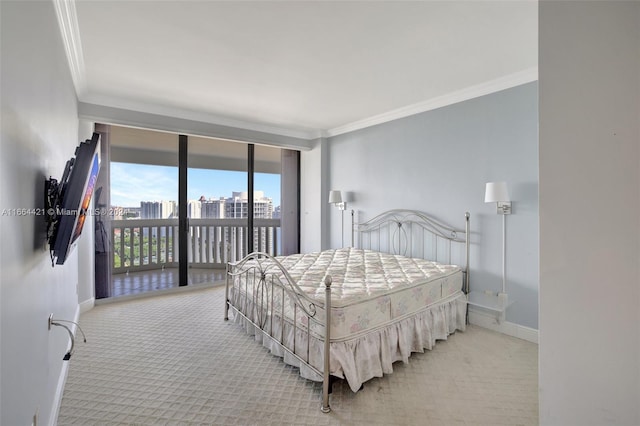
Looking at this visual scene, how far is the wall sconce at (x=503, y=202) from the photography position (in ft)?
9.36

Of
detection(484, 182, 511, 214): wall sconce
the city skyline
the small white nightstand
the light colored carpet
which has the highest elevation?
the city skyline

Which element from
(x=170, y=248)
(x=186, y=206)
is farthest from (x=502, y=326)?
(x=170, y=248)

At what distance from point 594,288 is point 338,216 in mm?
4190

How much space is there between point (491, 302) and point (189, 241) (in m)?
4.43

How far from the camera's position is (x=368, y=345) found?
214 cm

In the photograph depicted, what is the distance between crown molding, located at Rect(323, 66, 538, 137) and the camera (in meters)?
2.88

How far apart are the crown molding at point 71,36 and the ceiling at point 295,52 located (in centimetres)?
1

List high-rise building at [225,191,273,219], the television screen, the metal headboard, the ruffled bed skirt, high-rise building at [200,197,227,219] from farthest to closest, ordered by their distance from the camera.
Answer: high-rise building at [225,191,273,219] < high-rise building at [200,197,227,219] < the metal headboard < the ruffled bed skirt < the television screen

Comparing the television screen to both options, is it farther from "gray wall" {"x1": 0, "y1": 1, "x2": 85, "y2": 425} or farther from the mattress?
the mattress

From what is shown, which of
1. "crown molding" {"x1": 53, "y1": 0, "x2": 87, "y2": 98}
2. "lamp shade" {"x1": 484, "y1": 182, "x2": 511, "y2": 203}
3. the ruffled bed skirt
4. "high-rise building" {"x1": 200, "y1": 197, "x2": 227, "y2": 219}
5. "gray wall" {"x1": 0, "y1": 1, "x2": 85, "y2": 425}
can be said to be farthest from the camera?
"high-rise building" {"x1": 200, "y1": 197, "x2": 227, "y2": 219}

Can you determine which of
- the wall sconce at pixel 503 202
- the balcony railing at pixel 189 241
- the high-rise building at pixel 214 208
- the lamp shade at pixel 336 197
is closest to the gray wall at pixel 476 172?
the wall sconce at pixel 503 202

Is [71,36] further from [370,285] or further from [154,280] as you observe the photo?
[154,280]

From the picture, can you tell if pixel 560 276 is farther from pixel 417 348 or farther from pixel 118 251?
pixel 118 251

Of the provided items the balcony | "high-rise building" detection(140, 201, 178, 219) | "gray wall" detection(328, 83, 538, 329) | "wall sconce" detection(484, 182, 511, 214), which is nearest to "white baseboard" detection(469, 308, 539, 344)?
Result: "gray wall" detection(328, 83, 538, 329)
